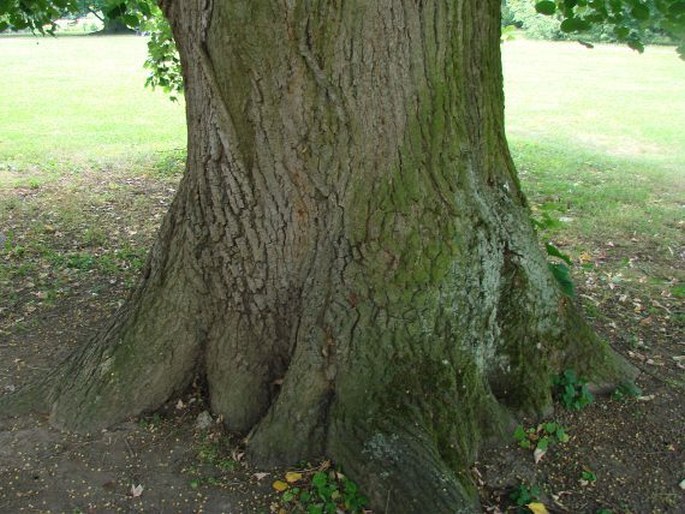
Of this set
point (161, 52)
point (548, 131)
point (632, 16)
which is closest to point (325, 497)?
→ point (632, 16)

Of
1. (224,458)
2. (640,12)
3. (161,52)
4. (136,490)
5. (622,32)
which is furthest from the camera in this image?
(161,52)

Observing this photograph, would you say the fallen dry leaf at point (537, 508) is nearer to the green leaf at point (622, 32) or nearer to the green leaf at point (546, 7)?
the green leaf at point (546, 7)

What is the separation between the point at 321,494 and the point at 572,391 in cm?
141

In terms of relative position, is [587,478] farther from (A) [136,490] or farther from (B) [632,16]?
(B) [632,16]

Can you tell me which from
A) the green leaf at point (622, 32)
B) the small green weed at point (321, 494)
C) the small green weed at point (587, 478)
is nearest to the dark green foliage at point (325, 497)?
the small green weed at point (321, 494)

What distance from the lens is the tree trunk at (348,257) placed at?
2.65 m

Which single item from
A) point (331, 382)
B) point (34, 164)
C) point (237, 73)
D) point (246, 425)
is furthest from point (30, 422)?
point (34, 164)

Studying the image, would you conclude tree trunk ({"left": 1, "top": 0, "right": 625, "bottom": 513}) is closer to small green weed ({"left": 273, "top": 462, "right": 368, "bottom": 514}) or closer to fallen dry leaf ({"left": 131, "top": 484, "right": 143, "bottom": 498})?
small green weed ({"left": 273, "top": 462, "right": 368, "bottom": 514})

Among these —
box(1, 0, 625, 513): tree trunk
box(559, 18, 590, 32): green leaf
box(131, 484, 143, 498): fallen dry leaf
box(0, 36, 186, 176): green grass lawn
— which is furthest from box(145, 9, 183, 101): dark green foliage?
box(131, 484, 143, 498): fallen dry leaf

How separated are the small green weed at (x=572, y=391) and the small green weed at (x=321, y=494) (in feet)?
4.06

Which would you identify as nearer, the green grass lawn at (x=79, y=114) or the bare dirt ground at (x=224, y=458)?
the bare dirt ground at (x=224, y=458)

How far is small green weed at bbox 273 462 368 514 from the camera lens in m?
2.74

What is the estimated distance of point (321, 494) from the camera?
2.77 metres

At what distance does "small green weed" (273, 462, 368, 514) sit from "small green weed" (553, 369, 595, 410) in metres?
Answer: 1.24
